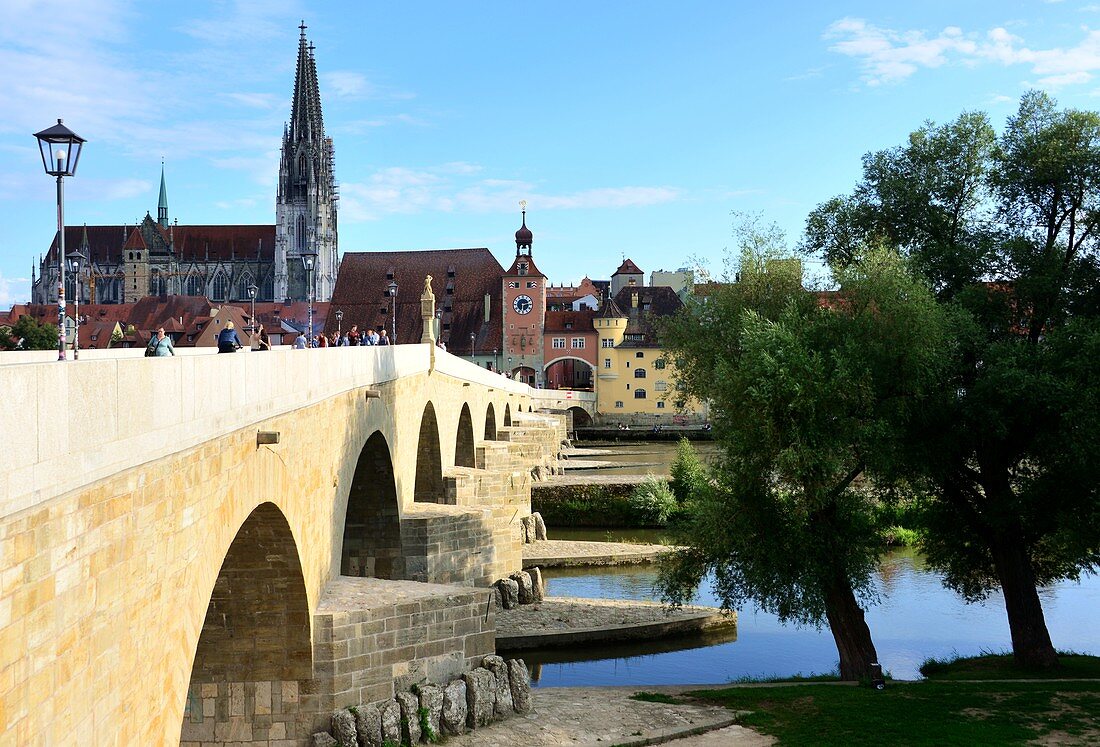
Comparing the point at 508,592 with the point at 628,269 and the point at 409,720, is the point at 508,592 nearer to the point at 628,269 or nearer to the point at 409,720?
the point at 409,720

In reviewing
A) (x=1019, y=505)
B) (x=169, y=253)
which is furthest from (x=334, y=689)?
(x=169, y=253)

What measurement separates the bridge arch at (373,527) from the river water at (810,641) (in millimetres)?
3390

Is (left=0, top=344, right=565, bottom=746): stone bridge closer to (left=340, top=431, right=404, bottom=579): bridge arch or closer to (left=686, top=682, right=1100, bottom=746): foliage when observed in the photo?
(left=340, top=431, right=404, bottom=579): bridge arch

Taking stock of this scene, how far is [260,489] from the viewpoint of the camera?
10523 millimetres

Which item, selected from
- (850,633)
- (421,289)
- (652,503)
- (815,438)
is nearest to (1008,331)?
(815,438)

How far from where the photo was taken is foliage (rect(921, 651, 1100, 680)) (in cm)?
1892

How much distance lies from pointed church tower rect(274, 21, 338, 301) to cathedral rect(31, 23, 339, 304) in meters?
0.12

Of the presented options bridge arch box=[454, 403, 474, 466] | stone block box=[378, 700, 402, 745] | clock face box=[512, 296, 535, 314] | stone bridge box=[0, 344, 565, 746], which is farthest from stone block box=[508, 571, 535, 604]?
clock face box=[512, 296, 535, 314]

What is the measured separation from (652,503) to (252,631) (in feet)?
88.7

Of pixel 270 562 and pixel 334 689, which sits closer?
pixel 270 562

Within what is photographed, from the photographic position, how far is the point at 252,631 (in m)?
Result: 13.1

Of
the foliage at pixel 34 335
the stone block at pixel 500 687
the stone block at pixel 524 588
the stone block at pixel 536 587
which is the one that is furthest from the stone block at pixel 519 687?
the foliage at pixel 34 335

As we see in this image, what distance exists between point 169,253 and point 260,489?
144 m

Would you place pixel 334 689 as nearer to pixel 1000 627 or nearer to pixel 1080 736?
pixel 1080 736
